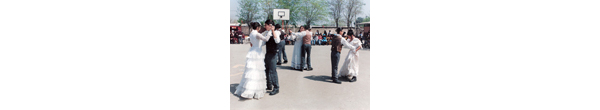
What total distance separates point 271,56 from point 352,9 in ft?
3.81

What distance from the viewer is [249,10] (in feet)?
12.3

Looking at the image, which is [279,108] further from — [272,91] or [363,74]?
[363,74]

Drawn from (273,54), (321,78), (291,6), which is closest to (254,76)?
(273,54)

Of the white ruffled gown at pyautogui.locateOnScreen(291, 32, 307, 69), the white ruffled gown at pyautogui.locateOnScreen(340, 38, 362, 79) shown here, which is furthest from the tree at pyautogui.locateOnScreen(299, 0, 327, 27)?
the white ruffled gown at pyautogui.locateOnScreen(340, 38, 362, 79)

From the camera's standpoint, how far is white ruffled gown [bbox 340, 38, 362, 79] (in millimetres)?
4254

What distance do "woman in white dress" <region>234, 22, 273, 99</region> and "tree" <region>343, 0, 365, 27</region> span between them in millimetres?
1092

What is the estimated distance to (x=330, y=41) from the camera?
4.05 m

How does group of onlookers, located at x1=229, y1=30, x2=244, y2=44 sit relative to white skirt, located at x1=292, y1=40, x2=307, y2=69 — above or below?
above

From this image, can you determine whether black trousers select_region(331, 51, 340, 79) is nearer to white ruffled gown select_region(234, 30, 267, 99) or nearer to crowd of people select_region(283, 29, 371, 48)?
Result: crowd of people select_region(283, 29, 371, 48)

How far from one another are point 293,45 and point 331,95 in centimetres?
82

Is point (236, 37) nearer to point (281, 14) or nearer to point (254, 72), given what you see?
point (254, 72)

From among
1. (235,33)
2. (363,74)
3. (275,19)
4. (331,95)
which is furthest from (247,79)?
(363,74)

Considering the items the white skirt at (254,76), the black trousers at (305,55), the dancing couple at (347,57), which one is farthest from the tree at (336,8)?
the white skirt at (254,76)

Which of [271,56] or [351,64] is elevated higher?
[271,56]
